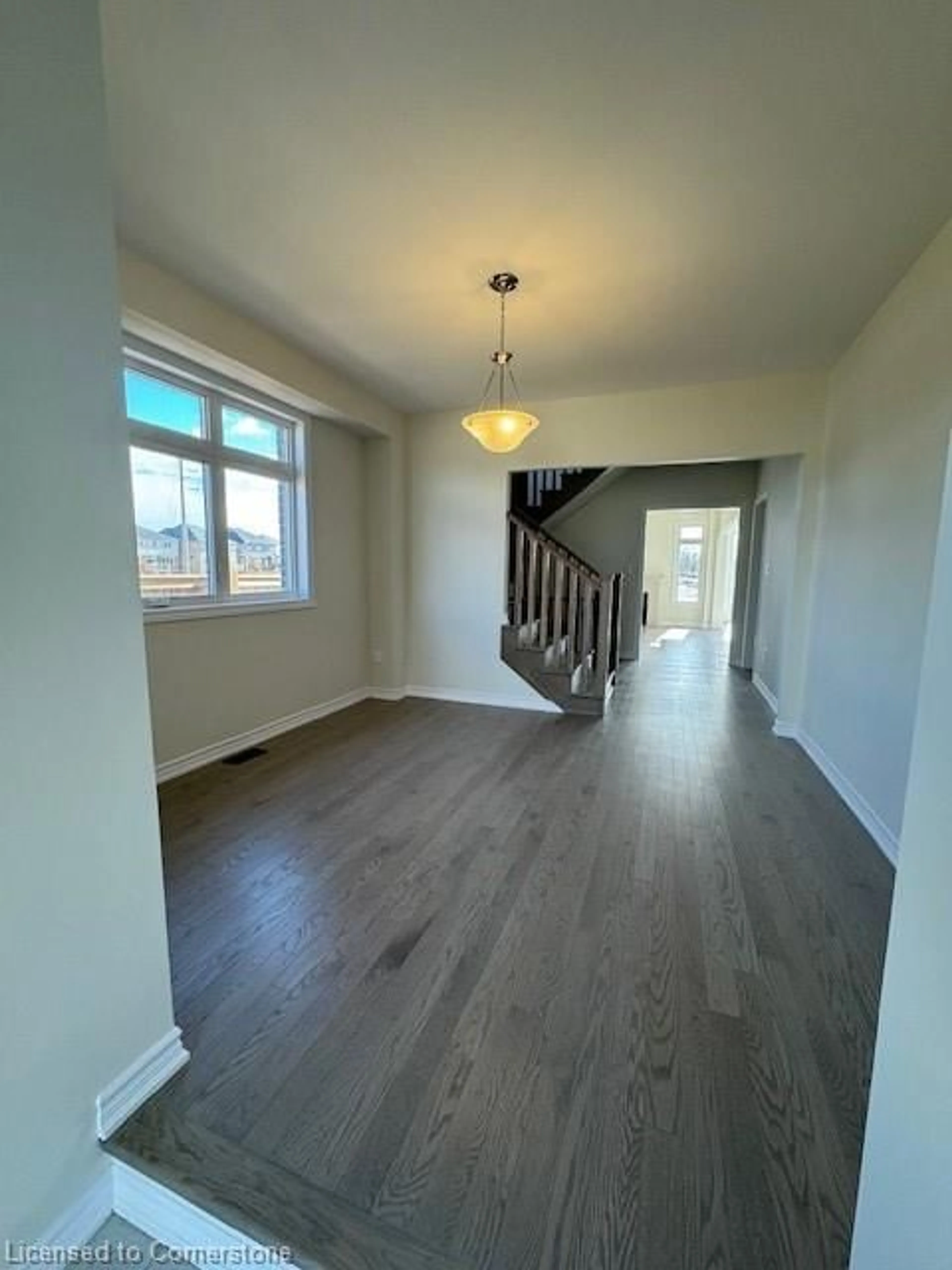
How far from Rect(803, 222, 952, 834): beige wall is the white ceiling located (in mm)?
324

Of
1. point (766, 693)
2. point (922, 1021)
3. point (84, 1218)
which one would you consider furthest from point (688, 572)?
point (84, 1218)

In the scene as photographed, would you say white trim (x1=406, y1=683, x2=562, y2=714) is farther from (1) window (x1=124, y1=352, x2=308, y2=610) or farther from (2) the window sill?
(1) window (x1=124, y1=352, x2=308, y2=610)

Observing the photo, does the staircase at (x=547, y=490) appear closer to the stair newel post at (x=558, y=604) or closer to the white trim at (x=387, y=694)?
the stair newel post at (x=558, y=604)

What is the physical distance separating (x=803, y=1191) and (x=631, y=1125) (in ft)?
1.12

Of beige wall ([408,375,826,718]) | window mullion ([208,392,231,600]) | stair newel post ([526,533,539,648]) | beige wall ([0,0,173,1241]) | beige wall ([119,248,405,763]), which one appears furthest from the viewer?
stair newel post ([526,533,539,648])

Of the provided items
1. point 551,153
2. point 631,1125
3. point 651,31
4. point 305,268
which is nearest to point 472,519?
point 305,268

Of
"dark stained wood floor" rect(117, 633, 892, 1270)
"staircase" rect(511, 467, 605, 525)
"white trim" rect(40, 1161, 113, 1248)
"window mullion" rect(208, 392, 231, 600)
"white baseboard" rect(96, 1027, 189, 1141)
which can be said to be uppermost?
"staircase" rect(511, 467, 605, 525)

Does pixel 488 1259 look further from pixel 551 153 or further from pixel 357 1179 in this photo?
pixel 551 153

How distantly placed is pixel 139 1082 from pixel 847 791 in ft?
11.3

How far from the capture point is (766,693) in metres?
5.38

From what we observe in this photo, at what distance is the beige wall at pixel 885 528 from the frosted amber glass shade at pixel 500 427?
6.15ft

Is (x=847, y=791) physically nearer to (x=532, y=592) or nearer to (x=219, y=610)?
(x=532, y=592)

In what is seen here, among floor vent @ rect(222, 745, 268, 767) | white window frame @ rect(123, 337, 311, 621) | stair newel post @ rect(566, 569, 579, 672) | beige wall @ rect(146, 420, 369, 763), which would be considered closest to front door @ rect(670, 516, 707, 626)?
stair newel post @ rect(566, 569, 579, 672)

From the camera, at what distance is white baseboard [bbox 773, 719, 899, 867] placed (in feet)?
8.04
